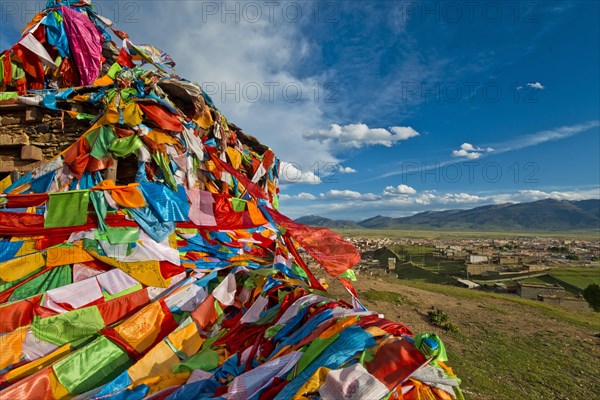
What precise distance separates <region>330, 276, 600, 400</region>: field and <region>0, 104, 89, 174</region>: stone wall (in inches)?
434

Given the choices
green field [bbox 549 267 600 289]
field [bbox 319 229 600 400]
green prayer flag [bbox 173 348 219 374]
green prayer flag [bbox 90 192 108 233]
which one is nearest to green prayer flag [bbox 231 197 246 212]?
green prayer flag [bbox 90 192 108 233]

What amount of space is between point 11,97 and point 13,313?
6657 millimetres

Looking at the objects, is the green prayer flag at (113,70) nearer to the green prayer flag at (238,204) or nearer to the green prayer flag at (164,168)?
the green prayer flag at (164,168)

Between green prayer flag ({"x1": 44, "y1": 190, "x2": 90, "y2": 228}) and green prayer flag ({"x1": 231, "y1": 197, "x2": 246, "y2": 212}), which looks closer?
green prayer flag ({"x1": 44, "y1": 190, "x2": 90, "y2": 228})

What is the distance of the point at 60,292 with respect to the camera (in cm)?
577

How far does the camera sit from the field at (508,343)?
773cm

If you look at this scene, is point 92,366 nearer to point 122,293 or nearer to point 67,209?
point 122,293

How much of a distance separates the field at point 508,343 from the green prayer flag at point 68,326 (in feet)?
26.2

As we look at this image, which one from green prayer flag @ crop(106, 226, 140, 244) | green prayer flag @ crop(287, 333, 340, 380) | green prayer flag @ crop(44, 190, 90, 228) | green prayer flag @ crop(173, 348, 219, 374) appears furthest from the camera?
green prayer flag @ crop(106, 226, 140, 244)

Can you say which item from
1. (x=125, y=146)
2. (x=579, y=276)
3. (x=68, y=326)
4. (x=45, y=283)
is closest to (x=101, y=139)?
(x=125, y=146)

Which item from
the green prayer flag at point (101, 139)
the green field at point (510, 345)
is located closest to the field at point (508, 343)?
the green field at point (510, 345)

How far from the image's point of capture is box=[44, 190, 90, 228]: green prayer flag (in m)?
6.66

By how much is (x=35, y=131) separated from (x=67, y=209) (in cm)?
370

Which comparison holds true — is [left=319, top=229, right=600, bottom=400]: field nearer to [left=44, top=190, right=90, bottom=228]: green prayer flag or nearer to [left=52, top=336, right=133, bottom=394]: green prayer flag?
[left=52, top=336, right=133, bottom=394]: green prayer flag
